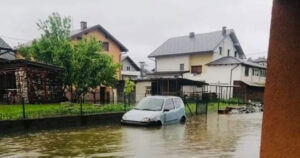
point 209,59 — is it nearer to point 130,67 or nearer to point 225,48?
point 225,48

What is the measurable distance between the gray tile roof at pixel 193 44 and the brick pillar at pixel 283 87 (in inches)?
1743

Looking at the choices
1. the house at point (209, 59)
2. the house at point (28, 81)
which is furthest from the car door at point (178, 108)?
the house at point (209, 59)

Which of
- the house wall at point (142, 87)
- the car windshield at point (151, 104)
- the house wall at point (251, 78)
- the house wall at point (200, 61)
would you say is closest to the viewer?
the car windshield at point (151, 104)

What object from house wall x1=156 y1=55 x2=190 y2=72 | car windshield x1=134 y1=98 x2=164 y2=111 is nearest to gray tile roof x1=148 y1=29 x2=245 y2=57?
house wall x1=156 y1=55 x2=190 y2=72

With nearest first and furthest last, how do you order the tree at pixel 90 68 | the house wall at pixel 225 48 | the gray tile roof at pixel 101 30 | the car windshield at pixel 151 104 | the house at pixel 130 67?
1. the car windshield at pixel 151 104
2. the tree at pixel 90 68
3. the gray tile roof at pixel 101 30
4. the house wall at pixel 225 48
5. the house at pixel 130 67

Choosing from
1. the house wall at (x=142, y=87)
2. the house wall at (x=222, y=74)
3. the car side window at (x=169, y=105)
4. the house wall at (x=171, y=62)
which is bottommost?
the house wall at (x=142, y=87)

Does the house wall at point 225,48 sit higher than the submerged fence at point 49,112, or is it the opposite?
the house wall at point 225,48

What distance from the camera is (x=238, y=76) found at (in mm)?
42844

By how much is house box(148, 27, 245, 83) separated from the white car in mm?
29410

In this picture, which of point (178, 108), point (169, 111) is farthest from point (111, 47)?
point (169, 111)

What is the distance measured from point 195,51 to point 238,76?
762 centimetres

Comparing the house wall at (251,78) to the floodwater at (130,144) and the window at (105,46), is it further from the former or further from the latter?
the floodwater at (130,144)

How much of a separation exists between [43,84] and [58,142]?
45.3ft

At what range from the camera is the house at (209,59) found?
43625 millimetres
